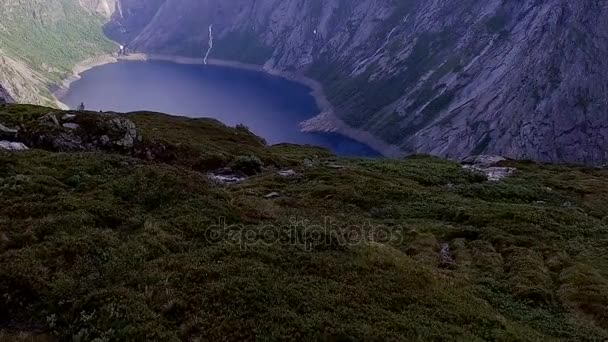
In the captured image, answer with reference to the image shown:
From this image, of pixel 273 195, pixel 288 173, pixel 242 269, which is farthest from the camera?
pixel 288 173

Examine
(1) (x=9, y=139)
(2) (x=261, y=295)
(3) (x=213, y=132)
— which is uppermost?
(3) (x=213, y=132)

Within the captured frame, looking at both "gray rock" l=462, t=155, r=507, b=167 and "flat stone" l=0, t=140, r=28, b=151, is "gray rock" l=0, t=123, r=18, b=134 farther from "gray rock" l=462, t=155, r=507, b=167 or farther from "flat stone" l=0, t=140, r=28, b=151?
"gray rock" l=462, t=155, r=507, b=167

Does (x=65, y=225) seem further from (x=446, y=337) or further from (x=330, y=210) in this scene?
(x=330, y=210)

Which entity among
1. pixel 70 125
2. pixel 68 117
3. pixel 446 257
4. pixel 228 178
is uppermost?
pixel 68 117

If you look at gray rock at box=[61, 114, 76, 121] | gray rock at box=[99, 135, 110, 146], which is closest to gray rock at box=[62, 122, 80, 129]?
gray rock at box=[61, 114, 76, 121]

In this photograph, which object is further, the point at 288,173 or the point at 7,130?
the point at 288,173

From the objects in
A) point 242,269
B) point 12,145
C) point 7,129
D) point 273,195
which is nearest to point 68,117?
point 7,129

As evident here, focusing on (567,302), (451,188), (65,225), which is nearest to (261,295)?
(65,225)

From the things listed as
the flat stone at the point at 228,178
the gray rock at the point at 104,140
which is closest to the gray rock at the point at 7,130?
the gray rock at the point at 104,140

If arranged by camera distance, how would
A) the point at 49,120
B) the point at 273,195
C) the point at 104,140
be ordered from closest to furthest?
1. the point at 273,195
2. the point at 49,120
3. the point at 104,140

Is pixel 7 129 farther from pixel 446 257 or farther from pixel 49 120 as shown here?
pixel 446 257
